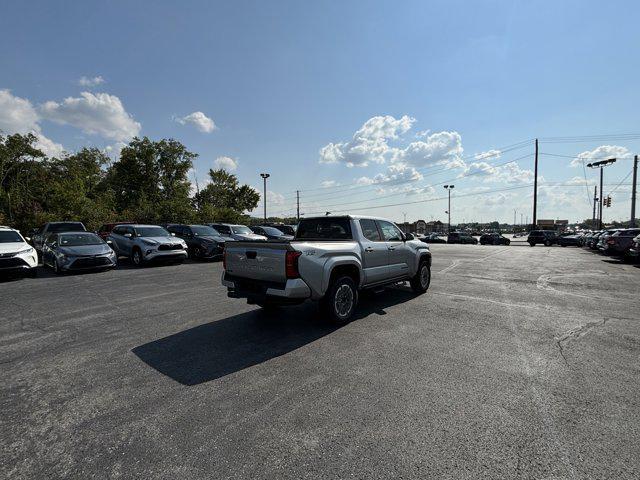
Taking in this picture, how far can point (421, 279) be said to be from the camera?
8.30 m

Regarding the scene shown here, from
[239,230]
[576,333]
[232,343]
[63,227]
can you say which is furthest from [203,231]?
[576,333]

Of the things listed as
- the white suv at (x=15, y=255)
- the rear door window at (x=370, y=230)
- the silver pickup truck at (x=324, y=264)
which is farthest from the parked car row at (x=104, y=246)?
the rear door window at (x=370, y=230)

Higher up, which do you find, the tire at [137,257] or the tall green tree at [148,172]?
the tall green tree at [148,172]

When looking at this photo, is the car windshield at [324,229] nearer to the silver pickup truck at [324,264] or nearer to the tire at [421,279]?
the silver pickup truck at [324,264]

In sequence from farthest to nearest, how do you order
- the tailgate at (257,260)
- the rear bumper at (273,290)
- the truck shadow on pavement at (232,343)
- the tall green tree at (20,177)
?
the tall green tree at (20,177), the tailgate at (257,260), the rear bumper at (273,290), the truck shadow on pavement at (232,343)

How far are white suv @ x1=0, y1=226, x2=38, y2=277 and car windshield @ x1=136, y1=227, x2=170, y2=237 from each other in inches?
172

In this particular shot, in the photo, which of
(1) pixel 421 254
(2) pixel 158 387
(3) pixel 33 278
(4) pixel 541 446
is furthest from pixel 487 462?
(3) pixel 33 278

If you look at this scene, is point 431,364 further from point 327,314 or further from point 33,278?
point 33,278

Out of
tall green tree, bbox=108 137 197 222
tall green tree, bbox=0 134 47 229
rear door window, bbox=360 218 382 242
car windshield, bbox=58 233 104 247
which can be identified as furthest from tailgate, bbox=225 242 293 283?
tall green tree, bbox=108 137 197 222

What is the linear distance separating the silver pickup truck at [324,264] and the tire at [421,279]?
29.1 inches

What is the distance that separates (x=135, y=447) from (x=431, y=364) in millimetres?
3137

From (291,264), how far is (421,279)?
452 cm

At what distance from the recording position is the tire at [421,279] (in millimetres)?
8181

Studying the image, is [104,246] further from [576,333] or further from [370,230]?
[576,333]
